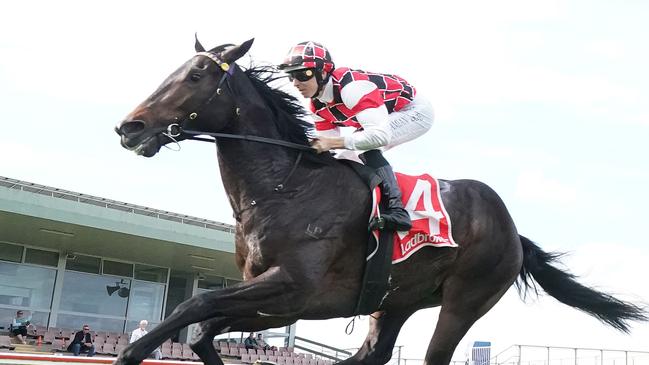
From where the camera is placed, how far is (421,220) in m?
5.00

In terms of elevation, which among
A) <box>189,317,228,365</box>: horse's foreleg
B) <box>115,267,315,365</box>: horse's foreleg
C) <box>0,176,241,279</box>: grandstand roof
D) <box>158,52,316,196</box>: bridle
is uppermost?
<box>0,176,241,279</box>: grandstand roof

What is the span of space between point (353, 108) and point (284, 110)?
0.51 m

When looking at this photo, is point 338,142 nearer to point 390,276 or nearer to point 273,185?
point 273,185

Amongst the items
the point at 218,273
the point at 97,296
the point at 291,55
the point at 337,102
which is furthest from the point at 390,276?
the point at 218,273

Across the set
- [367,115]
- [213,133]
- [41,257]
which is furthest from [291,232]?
[41,257]

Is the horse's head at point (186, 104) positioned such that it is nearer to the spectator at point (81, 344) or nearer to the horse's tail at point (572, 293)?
the horse's tail at point (572, 293)

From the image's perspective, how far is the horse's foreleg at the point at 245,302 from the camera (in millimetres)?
4016

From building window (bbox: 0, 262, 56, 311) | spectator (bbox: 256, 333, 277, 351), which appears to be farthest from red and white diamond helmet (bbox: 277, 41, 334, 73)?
spectator (bbox: 256, 333, 277, 351)

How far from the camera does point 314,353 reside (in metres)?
28.5

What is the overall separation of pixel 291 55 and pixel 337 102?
437 mm

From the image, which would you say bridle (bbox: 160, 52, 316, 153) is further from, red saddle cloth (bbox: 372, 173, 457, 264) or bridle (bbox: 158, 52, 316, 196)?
red saddle cloth (bbox: 372, 173, 457, 264)

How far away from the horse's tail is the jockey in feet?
5.41

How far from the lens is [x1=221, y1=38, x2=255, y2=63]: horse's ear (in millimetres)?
4785

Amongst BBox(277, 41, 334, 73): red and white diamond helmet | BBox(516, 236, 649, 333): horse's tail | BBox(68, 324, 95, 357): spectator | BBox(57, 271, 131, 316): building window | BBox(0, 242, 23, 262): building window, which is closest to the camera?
BBox(277, 41, 334, 73): red and white diamond helmet
